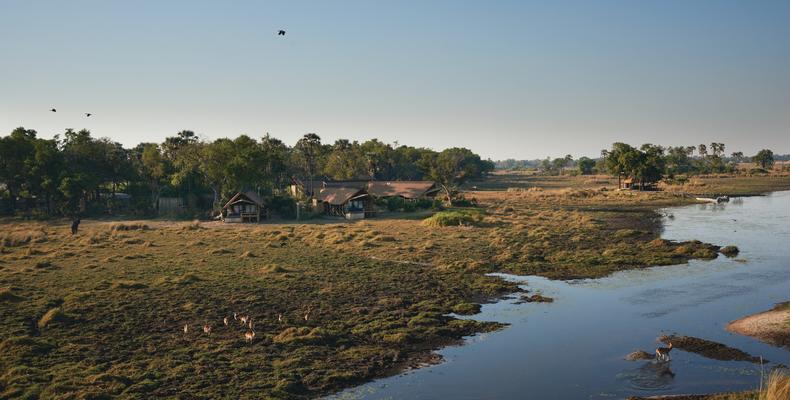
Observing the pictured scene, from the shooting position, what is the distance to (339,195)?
7262cm

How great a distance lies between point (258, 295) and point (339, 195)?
4420cm

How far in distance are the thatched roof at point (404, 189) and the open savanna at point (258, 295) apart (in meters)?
24.3

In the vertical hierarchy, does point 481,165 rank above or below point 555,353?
above

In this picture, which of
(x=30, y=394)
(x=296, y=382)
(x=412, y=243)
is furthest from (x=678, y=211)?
(x=30, y=394)

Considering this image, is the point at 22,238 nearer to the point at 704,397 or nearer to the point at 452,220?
the point at 452,220

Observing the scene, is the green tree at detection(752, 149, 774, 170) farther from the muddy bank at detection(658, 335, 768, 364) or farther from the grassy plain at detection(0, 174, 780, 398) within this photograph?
the muddy bank at detection(658, 335, 768, 364)

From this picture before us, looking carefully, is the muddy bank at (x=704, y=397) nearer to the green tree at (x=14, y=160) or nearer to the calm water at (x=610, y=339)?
the calm water at (x=610, y=339)

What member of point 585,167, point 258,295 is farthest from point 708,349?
point 585,167

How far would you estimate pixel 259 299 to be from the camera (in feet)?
91.9

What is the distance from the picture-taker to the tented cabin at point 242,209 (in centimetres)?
6631

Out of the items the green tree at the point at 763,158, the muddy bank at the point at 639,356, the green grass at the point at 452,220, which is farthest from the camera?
the green tree at the point at 763,158

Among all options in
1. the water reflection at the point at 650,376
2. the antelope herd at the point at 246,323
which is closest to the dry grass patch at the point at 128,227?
the antelope herd at the point at 246,323

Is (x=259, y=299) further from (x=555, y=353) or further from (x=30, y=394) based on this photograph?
(x=555, y=353)

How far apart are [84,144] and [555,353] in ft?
250
